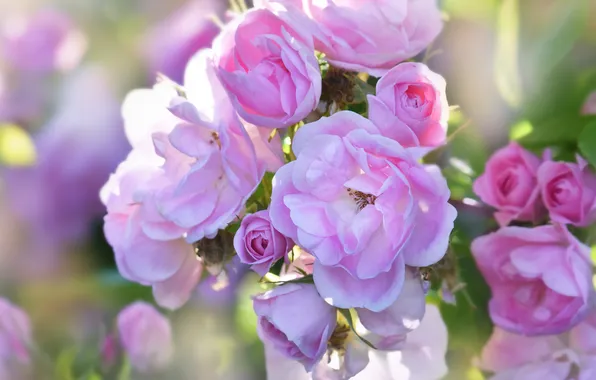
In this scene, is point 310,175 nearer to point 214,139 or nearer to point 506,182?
point 214,139

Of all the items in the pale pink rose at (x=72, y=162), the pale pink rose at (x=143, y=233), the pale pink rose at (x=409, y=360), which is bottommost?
the pale pink rose at (x=409, y=360)

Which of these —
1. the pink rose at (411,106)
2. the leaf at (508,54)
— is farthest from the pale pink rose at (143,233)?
the leaf at (508,54)

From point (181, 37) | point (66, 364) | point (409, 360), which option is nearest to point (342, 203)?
point (409, 360)

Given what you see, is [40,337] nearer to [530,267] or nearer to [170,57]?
[170,57]

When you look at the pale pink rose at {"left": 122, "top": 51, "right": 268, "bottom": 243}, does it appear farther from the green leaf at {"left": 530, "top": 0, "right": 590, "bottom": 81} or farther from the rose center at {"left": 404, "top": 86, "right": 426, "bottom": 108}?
the green leaf at {"left": 530, "top": 0, "right": 590, "bottom": 81}

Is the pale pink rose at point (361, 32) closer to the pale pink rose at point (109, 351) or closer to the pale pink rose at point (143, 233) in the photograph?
the pale pink rose at point (143, 233)

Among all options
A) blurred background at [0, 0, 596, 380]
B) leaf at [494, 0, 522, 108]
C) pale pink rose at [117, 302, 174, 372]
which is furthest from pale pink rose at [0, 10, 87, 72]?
leaf at [494, 0, 522, 108]
